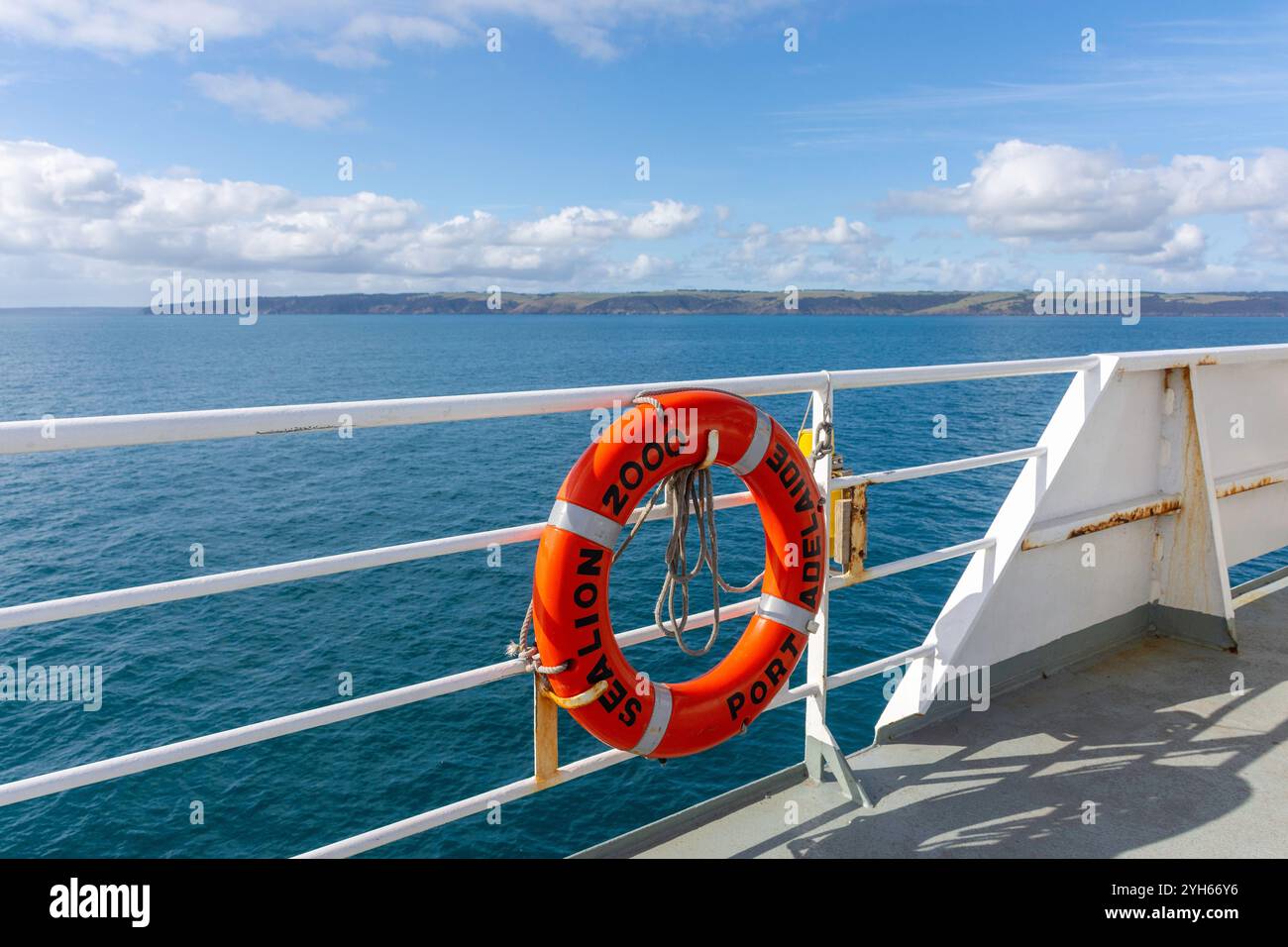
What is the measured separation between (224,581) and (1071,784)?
241 centimetres

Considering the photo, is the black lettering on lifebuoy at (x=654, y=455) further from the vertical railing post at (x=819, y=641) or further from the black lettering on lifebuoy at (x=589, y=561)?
the vertical railing post at (x=819, y=641)

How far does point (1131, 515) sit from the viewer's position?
347 cm

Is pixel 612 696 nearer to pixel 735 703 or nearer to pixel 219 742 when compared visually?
pixel 735 703

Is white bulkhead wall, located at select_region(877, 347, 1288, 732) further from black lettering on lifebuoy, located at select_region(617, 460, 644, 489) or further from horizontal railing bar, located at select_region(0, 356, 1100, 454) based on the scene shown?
black lettering on lifebuoy, located at select_region(617, 460, 644, 489)

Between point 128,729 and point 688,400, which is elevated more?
point 688,400

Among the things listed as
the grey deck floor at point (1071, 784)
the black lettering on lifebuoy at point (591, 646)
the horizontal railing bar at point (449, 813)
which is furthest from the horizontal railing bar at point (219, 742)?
the grey deck floor at point (1071, 784)

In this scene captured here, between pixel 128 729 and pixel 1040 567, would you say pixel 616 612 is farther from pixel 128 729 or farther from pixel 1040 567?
pixel 1040 567

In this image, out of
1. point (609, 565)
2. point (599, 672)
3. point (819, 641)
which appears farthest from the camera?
point (819, 641)

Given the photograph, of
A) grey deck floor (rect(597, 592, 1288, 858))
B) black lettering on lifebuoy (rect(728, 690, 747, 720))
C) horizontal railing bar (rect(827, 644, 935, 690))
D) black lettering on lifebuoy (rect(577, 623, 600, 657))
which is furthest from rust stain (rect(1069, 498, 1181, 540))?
black lettering on lifebuoy (rect(577, 623, 600, 657))

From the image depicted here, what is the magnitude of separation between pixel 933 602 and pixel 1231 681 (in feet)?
33.9

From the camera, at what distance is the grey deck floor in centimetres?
228

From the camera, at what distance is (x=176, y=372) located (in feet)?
191

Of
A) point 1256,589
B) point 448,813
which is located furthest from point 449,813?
point 1256,589
